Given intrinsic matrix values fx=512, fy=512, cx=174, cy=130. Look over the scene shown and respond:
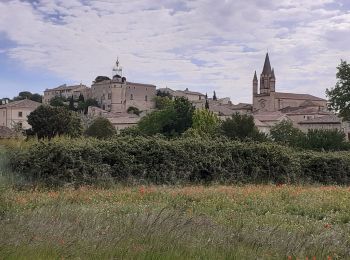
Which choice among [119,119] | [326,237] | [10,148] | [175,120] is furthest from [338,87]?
[119,119]

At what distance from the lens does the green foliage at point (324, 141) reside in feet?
156

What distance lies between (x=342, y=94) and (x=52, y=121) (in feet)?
150

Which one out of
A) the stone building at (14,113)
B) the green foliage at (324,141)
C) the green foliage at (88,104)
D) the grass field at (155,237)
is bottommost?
the green foliage at (324,141)

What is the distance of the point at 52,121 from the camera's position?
3334 inches

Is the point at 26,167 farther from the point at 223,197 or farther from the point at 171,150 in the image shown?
the point at 223,197

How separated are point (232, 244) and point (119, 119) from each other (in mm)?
138210

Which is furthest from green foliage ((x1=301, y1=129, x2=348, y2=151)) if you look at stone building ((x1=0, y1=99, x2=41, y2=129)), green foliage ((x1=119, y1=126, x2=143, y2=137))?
stone building ((x1=0, y1=99, x2=41, y2=129))

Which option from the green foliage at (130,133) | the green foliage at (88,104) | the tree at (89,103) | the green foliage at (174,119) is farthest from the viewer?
the tree at (89,103)

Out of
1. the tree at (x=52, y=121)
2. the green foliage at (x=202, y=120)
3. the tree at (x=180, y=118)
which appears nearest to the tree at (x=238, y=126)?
the green foliage at (x=202, y=120)

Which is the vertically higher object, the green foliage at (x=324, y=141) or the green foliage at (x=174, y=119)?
the green foliage at (x=174, y=119)

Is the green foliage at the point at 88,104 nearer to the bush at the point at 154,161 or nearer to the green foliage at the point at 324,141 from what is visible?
the green foliage at the point at 324,141

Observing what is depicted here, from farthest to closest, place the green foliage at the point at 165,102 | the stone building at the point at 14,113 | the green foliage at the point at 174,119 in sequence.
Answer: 1. the stone building at the point at 14,113
2. the green foliage at the point at 165,102
3. the green foliage at the point at 174,119

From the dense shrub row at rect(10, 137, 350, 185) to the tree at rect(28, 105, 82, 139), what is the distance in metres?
61.4

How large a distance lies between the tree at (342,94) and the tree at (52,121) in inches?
1563
